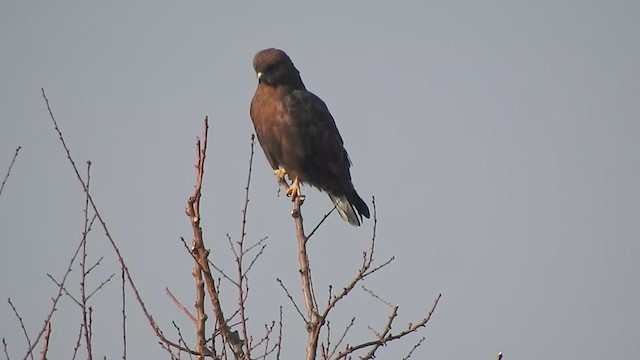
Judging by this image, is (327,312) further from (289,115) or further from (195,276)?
(289,115)

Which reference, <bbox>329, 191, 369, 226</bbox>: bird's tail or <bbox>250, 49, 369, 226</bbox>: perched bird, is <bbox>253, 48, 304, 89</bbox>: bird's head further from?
<bbox>329, 191, 369, 226</bbox>: bird's tail

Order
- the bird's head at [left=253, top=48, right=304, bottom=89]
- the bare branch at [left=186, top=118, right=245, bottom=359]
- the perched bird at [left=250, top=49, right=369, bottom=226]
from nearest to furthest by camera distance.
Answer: the bare branch at [left=186, top=118, right=245, bottom=359], the perched bird at [left=250, top=49, right=369, bottom=226], the bird's head at [left=253, top=48, right=304, bottom=89]

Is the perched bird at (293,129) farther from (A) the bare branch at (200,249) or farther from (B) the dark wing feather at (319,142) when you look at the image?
(A) the bare branch at (200,249)

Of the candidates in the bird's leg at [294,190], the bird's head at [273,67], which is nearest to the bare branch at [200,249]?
the bird's leg at [294,190]

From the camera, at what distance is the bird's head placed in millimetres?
7363

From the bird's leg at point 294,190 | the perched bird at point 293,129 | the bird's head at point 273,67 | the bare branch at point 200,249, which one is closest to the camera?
the bare branch at point 200,249

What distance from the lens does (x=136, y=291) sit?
373cm

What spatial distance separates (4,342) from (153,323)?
3.53 feet

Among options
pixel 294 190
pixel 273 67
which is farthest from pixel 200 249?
pixel 273 67

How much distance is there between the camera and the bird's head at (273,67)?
736cm

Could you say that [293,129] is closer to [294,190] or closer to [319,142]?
[319,142]

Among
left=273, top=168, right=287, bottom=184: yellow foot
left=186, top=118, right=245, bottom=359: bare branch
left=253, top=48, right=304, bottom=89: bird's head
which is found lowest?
left=186, top=118, right=245, bottom=359: bare branch

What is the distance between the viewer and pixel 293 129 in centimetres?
721

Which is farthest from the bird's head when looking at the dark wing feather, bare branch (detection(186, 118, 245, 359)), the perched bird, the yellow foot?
bare branch (detection(186, 118, 245, 359))
